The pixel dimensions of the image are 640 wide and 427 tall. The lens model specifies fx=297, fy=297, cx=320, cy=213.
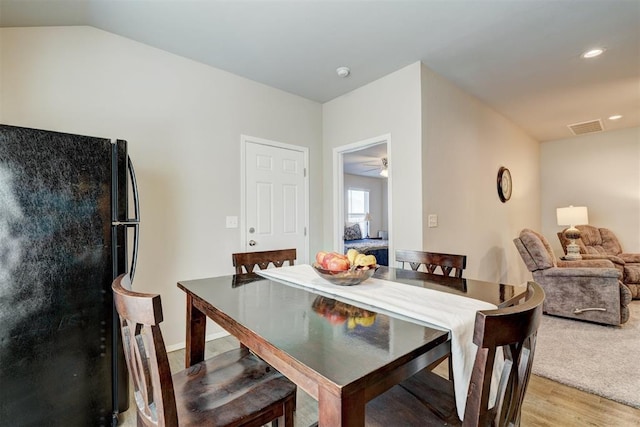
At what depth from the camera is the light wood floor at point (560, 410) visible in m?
1.67

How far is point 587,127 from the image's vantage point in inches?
194

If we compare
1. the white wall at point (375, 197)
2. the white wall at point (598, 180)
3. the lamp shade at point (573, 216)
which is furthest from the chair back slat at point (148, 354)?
the white wall at point (375, 197)

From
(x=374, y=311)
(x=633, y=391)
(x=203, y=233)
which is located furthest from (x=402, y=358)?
(x=203, y=233)

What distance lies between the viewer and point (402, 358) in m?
0.76

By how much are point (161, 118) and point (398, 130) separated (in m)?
2.25

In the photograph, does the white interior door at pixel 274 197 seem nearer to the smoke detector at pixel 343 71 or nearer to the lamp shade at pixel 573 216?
the smoke detector at pixel 343 71

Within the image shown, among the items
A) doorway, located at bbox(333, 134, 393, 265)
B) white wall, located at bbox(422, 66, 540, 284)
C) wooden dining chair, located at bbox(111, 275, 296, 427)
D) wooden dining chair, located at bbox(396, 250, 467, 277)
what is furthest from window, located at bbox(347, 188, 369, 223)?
wooden dining chair, located at bbox(111, 275, 296, 427)

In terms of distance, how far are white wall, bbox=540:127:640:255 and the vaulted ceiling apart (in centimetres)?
207

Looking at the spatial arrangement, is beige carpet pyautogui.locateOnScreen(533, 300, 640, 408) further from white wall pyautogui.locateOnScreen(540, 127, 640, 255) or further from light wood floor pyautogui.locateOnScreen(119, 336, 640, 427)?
white wall pyautogui.locateOnScreen(540, 127, 640, 255)

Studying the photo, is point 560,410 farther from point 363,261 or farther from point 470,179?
point 470,179

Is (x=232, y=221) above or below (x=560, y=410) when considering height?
Answer: above

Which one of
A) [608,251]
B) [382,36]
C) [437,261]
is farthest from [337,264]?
[608,251]

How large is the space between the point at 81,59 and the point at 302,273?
7.70 ft

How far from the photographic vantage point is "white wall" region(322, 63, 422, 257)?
9.50 ft
